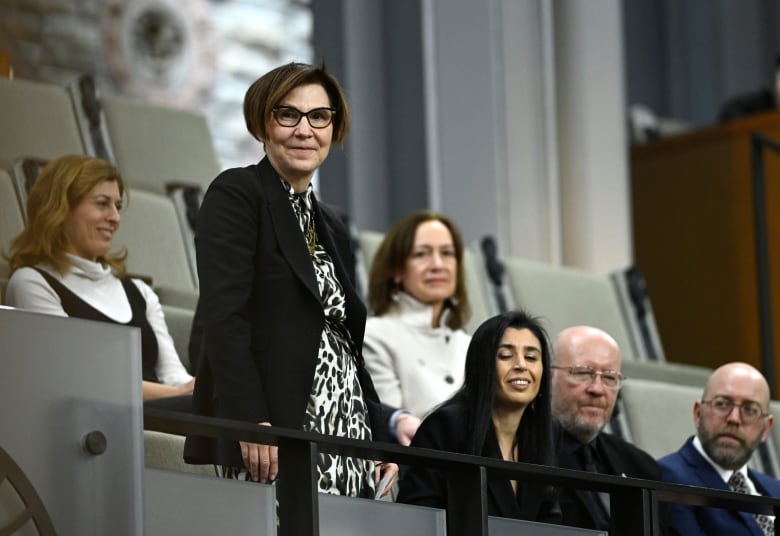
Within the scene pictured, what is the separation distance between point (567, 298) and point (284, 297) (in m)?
3.18

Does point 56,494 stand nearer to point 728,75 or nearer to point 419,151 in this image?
point 419,151

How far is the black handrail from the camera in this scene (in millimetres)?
2264

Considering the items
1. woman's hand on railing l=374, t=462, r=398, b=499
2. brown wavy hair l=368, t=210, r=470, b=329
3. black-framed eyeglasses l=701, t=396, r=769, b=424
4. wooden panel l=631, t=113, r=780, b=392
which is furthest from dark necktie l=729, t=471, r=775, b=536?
wooden panel l=631, t=113, r=780, b=392

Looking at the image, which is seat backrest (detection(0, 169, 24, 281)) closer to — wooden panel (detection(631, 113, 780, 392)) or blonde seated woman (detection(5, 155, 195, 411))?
blonde seated woman (detection(5, 155, 195, 411))

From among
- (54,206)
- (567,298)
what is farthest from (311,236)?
(567,298)

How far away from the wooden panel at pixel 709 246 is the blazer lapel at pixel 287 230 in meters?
3.91

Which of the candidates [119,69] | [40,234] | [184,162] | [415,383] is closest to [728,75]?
[119,69]

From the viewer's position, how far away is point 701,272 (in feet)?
21.8

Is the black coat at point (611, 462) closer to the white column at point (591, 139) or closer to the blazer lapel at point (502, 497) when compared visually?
the blazer lapel at point (502, 497)

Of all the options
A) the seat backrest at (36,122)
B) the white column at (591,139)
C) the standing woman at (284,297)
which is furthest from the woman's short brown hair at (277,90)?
the white column at (591,139)

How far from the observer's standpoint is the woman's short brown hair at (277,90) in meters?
2.61

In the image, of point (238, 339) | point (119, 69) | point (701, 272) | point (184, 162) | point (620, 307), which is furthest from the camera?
point (119, 69)

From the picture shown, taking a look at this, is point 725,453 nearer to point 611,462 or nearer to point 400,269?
point 611,462

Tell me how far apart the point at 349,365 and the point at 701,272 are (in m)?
4.20
